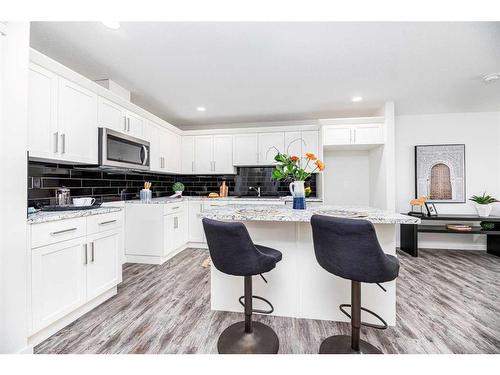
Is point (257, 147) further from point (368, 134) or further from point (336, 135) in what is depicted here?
point (368, 134)

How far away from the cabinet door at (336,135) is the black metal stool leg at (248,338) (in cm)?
311

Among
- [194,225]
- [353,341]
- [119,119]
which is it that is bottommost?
[353,341]

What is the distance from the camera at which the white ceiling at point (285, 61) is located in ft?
6.26

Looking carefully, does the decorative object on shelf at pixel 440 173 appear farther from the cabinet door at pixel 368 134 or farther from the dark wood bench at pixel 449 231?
the cabinet door at pixel 368 134

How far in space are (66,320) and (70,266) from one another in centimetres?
44

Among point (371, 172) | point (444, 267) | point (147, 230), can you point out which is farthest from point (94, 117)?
point (444, 267)


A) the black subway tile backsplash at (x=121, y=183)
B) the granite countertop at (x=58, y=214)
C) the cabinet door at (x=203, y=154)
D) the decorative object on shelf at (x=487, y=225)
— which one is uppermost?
the cabinet door at (x=203, y=154)

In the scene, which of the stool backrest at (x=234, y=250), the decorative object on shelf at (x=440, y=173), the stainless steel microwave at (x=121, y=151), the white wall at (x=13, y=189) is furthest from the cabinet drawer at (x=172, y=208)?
the decorative object on shelf at (x=440, y=173)

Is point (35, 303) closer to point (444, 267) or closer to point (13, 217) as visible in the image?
point (13, 217)

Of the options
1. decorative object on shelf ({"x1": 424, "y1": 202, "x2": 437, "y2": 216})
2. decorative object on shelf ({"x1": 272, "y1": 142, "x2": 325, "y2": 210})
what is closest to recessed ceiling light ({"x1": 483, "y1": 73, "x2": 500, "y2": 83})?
decorative object on shelf ({"x1": 424, "y1": 202, "x2": 437, "y2": 216})

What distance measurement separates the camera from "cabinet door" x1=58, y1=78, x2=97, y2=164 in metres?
2.04

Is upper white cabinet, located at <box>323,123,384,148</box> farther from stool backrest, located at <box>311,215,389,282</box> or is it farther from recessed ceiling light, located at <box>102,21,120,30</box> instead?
recessed ceiling light, located at <box>102,21,120,30</box>

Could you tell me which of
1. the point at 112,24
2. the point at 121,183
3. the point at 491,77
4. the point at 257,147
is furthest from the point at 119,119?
the point at 491,77

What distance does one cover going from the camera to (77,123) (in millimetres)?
2193
